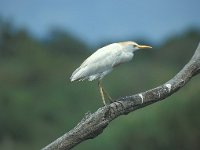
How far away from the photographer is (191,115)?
14102 millimetres

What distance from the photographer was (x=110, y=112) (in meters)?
4.35

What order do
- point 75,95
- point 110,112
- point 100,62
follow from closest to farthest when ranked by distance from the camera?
point 110,112 < point 100,62 < point 75,95

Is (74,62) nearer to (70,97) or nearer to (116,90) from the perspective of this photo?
(70,97)

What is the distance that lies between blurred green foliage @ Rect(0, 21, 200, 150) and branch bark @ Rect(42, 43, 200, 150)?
8.95 metres

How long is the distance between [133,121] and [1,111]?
374 centimetres

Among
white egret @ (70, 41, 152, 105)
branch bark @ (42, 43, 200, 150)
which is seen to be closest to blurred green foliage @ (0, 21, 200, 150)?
white egret @ (70, 41, 152, 105)

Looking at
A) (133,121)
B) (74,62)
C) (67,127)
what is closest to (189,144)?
(133,121)

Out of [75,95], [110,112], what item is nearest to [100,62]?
[110,112]

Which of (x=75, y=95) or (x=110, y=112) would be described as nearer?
(x=110, y=112)

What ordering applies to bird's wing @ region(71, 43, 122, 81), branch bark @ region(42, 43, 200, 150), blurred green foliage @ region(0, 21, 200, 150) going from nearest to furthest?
branch bark @ region(42, 43, 200, 150)
bird's wing @ region(71, 43, 122, 81)
blurred green foliage @ region(0, 21, 200, 150)

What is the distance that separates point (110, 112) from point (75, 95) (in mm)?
11526

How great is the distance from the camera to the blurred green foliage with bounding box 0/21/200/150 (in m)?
14.2

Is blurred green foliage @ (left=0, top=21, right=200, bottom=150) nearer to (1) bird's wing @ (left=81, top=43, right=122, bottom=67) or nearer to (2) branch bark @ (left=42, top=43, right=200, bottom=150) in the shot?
(1) bird's wing @ (left=81, top=43, right=122, bottom=67)

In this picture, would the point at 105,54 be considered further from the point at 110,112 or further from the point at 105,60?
the point at 110,112
